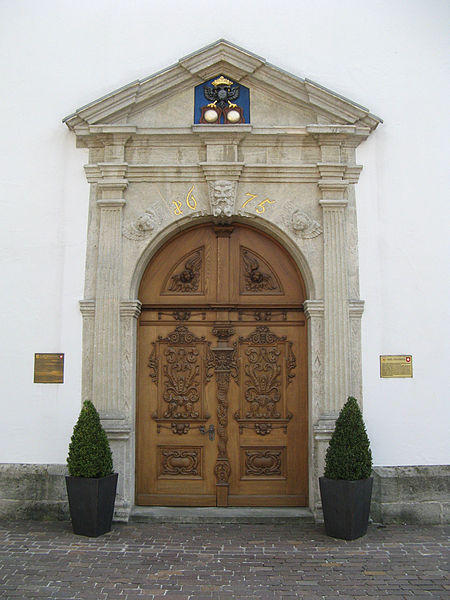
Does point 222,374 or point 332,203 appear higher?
point 332,203

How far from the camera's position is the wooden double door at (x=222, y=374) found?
23.4 ft

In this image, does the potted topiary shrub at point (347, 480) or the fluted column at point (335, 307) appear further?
the fluted column at point (335, 307)

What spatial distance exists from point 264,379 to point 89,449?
7.04ft

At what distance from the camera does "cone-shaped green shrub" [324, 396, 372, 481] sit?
20.1 ft

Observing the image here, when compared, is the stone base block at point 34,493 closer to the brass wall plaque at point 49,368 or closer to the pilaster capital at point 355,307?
the brass wall plaque at point 49,368

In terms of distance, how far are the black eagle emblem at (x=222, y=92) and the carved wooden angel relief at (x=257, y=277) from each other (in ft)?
5.77

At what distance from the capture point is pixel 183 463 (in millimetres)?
7160

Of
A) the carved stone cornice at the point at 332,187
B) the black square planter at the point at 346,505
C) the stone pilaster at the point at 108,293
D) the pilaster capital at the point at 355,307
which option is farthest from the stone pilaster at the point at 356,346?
the stone pilaster at the point at 108,293

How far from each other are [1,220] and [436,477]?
18.7ft

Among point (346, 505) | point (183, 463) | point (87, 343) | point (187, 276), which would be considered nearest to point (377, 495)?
point (346, 505)

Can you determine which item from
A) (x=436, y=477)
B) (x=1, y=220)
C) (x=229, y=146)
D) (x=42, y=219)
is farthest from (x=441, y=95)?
(x=1, y=220)

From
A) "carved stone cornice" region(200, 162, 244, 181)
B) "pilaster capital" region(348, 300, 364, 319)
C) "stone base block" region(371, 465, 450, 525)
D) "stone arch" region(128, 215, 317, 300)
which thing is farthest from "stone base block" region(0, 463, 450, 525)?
"carved stone cornice" region(200, 162, 244, 181)

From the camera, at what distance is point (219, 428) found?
7.14 meters

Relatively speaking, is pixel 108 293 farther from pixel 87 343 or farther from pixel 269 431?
pixel 269 431
